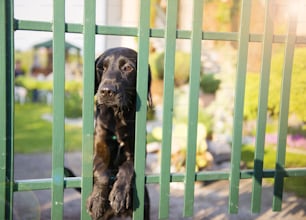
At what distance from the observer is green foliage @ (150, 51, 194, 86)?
6492 mm

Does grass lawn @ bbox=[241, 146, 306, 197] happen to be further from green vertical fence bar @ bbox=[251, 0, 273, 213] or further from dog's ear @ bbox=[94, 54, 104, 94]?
dog's ear @ bbox=[94, 54, 104, 94]

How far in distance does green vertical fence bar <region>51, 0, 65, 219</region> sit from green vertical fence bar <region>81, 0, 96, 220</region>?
0.39 ft

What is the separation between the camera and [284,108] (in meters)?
2.51

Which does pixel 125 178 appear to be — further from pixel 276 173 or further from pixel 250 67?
pixel 250 67

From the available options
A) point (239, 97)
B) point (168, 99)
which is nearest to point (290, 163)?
point (239, 97)

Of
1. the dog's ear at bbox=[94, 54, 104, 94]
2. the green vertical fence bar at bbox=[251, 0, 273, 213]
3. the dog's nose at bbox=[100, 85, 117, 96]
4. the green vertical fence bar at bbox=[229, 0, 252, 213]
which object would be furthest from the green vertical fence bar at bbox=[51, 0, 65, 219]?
the green vertical fence bar at bbox=[251, 0, 273, 213]

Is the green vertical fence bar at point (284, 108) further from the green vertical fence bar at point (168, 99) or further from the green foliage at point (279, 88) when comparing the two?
the green vertical fence bar at point (168, 99)

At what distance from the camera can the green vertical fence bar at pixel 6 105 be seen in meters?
1.93

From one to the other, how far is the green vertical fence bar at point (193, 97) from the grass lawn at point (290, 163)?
1.50m

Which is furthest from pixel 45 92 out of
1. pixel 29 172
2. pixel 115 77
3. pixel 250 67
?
pixel 115 77

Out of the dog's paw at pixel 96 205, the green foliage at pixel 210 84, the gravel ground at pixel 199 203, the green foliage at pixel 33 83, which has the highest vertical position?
the green foliage at pixel 210 84

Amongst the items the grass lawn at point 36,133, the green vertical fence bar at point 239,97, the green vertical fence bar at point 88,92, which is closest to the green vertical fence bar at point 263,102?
the green vertical fence bar at point 239,97

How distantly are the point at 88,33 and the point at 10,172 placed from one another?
86cm

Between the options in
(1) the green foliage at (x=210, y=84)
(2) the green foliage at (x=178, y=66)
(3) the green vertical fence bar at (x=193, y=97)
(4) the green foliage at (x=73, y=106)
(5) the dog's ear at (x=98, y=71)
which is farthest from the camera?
(2) the green foliage at (x=178, y=66)
